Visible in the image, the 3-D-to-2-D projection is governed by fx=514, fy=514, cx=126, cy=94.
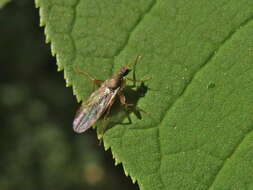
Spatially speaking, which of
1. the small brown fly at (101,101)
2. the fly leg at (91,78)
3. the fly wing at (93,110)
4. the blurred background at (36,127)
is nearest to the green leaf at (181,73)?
the fly leg at (91,78)

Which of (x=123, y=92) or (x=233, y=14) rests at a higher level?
(x=233, y=14)

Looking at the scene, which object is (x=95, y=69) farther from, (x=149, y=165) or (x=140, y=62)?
(x=149, y=165)

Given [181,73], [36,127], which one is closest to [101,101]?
[181,73]

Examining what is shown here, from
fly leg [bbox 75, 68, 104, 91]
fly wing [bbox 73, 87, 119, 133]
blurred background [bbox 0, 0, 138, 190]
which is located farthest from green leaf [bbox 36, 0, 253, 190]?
blurred background [bbox 0, 0, 138, 190]

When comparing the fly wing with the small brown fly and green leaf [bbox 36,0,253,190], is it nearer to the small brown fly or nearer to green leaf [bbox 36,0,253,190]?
the small brown fly

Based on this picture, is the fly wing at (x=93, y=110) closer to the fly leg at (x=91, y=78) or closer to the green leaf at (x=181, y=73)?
the fly leg at (x=91, y=78)

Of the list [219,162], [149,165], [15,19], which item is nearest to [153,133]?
[149,165]

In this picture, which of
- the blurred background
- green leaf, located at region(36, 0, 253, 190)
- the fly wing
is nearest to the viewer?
green leaf, located at region(36, 0, 253, 190)
